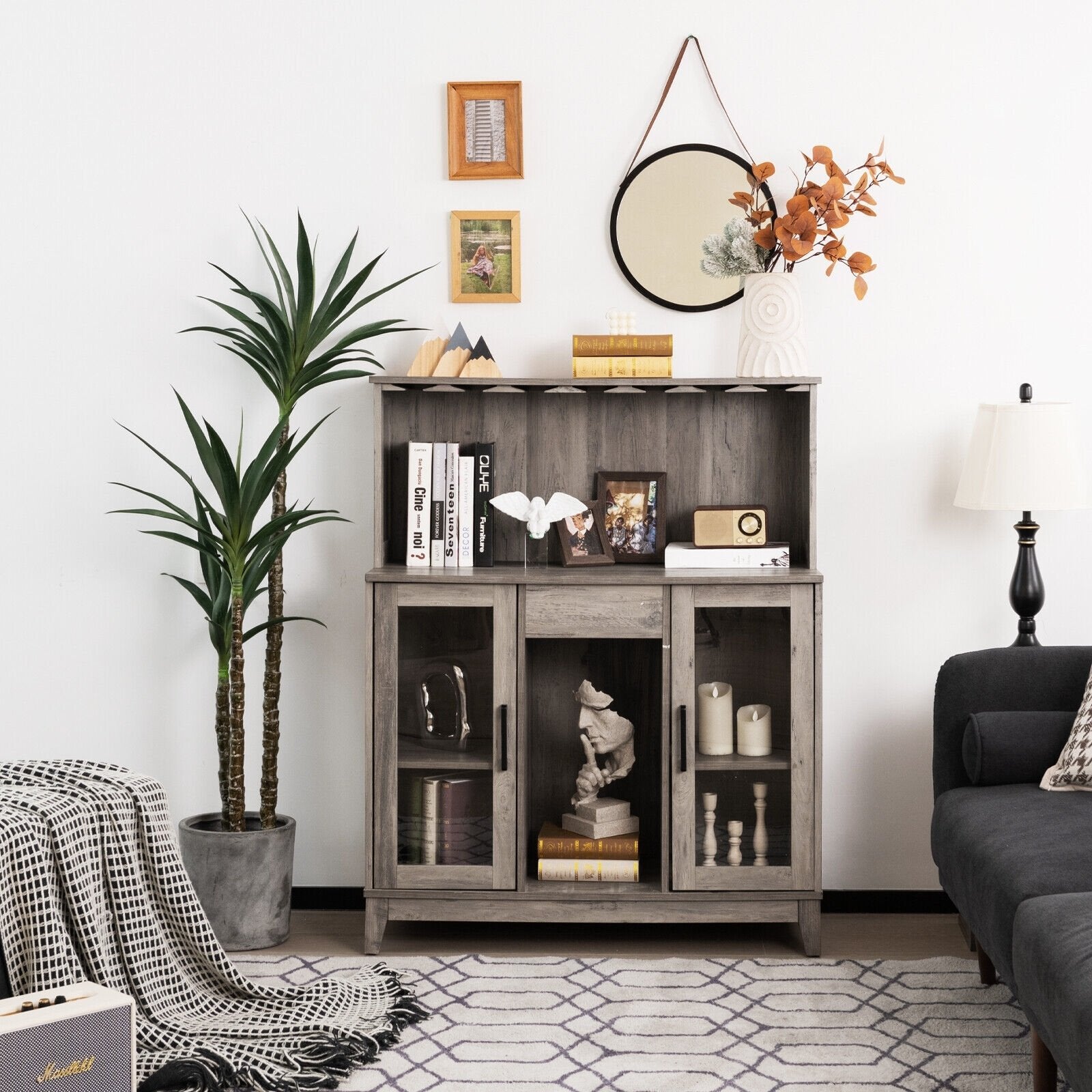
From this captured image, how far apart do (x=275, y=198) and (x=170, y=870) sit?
175 cm

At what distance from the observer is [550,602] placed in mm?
2838

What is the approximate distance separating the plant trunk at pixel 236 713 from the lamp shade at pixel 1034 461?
6.02ft

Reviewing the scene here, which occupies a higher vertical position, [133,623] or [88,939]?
[133,623]

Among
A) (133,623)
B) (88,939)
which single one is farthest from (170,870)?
(133,623)

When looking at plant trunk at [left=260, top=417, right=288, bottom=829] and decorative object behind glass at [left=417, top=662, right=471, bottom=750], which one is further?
plant trunk at [left=260, top=417, right=288, bottom=829]

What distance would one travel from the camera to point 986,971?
266cm

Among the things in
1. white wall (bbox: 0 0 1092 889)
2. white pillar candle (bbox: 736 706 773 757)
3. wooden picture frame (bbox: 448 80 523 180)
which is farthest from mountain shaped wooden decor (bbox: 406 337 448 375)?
white pillar candle (bbox: 736 706 773 757)

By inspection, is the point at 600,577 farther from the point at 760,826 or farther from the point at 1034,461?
the point at 1034,461

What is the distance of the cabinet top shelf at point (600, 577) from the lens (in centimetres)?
281

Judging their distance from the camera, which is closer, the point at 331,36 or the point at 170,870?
the point at 170,870

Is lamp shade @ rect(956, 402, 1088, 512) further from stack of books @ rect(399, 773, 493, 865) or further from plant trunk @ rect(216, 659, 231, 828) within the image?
plant trunk @ rect(216, 659, 231, 828)

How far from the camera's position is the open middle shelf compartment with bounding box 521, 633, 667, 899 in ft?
9.42

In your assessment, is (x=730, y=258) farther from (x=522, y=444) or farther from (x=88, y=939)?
(x=88, y=939)

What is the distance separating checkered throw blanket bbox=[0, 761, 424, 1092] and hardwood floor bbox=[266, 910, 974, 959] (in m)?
0.40
